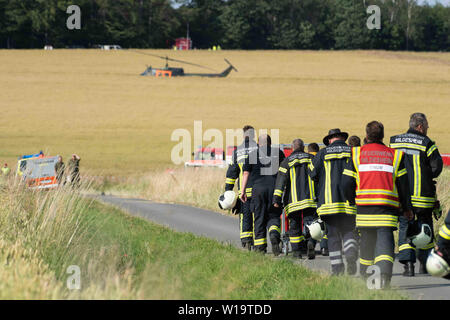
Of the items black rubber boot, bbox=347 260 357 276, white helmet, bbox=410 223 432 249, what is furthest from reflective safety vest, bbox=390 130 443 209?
black rubber boot, bbox=347 260 357 276

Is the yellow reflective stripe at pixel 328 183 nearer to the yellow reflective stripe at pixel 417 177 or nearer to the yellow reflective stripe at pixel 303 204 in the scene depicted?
the yellow reflective stripe at pixel 417 177

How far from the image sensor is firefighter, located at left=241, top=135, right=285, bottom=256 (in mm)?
12125

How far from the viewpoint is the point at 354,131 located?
1900 inches

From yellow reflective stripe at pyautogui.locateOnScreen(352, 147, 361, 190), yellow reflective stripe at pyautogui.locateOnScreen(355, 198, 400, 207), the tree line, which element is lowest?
yellow reflective stripe at pyautogui.locateOnScreen(355, 198, 400, 207)

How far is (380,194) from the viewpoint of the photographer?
9.02m

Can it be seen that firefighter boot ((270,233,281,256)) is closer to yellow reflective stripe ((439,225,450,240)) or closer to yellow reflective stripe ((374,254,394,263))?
yellow reflective stripe ((374,254,394,263))

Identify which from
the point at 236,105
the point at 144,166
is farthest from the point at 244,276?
the point at 236,105

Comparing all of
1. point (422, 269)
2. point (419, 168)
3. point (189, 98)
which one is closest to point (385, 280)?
point (419, 168)

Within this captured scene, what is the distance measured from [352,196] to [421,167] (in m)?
1.10

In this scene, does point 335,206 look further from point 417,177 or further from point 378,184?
point 417,177

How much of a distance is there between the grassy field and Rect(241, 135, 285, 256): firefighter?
0.49 m

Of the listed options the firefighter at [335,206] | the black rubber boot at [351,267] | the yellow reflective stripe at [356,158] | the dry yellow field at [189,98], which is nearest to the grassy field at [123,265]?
the firefighter at [335,206]

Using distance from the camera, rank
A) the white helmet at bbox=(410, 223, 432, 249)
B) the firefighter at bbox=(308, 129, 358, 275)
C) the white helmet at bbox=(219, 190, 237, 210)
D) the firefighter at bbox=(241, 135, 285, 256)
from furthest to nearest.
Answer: the white helmet at bbox=(219, 190, 237, 210)
the firefighter at bbox=(241, 135, 285, 256)
the firefighter at bbox=(308, 129, 358, 275)
the white helmet at bbox=(410, 223, 432, 249)

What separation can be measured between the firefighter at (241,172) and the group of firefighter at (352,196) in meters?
0.01
